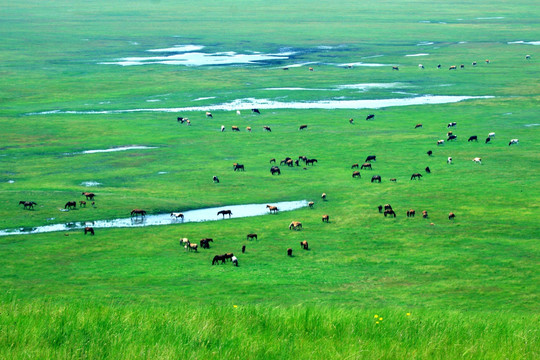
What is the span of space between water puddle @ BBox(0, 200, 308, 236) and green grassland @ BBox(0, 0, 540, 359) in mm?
770

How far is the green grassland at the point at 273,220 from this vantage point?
358 inches

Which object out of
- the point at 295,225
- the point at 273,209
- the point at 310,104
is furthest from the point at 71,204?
the point at 310,104

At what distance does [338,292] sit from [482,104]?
190ft

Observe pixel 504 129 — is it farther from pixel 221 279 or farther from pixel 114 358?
pixel 114 358

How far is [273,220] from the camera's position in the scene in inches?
1645

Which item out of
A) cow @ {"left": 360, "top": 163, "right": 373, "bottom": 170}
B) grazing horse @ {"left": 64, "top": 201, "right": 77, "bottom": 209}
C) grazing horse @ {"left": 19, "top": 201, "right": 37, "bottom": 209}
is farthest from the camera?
cow @ {"left": 360, "top": 163, "right": 373, "bottom": 170}

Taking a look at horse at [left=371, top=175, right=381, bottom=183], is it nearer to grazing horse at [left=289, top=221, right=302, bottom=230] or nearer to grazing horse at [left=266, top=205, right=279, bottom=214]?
grazing horse at [left=266, top=205, right=279, bottom=214]

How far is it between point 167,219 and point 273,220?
6720mm

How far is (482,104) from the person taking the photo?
80562mm

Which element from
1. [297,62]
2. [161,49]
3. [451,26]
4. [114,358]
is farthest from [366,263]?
[451,26]

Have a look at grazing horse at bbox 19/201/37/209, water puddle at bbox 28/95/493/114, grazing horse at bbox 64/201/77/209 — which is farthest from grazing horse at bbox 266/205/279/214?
water puddle at bbox 28/95/493/114

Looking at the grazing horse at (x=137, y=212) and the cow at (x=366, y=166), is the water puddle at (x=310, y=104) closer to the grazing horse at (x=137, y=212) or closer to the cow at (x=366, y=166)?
the cow at (x=366, y=166)

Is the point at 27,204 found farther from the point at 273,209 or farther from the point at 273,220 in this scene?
the point at 273,220

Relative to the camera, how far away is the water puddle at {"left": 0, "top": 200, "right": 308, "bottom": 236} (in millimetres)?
40688
